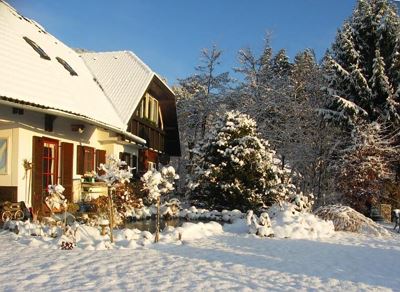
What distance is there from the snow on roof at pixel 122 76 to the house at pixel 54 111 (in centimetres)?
4

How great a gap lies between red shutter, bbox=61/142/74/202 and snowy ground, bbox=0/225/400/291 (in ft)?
11.8

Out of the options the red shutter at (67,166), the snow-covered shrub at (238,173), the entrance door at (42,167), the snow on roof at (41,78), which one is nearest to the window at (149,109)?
the snow on roof at (41,78)

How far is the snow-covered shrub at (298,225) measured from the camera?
10477 mm

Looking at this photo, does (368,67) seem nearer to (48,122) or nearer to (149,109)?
(149,109)

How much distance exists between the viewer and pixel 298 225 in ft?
35.1

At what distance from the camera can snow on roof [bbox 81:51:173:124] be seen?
1622 centimetres

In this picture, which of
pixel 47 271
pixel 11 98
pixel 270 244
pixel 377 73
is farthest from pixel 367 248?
pixel 377 73

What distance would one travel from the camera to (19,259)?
677cm

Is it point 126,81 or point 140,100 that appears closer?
point 140,100

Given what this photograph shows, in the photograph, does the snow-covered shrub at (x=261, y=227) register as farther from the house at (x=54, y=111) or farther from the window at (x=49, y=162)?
the window at (x=49, y=162)

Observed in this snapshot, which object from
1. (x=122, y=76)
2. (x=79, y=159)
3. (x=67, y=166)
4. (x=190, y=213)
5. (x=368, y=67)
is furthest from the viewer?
(x=368, y=67)

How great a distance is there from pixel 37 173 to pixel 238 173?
626 cm

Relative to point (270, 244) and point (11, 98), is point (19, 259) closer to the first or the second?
point (11, 98)

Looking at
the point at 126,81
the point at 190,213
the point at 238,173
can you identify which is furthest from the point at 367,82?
the point at 190,213
